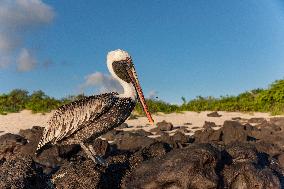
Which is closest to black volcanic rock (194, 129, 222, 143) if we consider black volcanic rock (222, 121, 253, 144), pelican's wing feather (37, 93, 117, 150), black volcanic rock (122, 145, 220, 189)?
black volcanic rock (222, 121, 253, 144)

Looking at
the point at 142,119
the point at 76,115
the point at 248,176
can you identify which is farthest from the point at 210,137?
the point at 142,119

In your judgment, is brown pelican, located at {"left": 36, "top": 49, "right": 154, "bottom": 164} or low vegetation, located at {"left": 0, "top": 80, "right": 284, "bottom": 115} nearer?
brown pelican, located at {"left": 36, "top": 49, "right": 154, "bottom": 164}

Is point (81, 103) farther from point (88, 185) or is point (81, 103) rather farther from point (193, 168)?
point (193, 168)

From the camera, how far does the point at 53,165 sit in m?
13.3

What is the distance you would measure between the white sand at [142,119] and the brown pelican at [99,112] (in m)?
13.1

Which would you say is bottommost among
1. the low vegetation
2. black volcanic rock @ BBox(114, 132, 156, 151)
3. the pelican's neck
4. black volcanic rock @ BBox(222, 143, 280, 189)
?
black volcanic rock @ BBox(222, 143, 280, 189)

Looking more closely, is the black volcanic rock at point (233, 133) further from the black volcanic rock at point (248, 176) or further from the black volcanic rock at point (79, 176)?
the black volcanic rock at point (79, 176)

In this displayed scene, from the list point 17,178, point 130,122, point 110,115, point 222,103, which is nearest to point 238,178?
point 110,115

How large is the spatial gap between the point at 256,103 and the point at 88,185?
79.1 feet

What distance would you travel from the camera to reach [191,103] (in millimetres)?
33281

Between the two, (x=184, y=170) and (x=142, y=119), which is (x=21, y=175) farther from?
(x=142, y=119)

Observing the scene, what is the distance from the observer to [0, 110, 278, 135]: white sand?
26.0 metres

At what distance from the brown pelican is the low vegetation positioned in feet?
57.5

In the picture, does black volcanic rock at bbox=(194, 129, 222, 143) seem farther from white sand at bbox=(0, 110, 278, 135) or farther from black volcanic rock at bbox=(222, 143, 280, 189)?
black volcanic rock at bbox=(222, 143, 280, 189)
